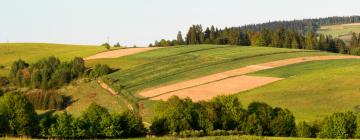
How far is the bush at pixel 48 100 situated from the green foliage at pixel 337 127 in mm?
50371

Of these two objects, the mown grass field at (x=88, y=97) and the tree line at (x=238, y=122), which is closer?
the tree line at (x=238, y=122)

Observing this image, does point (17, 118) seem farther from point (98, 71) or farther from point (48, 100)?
point (98, 71)

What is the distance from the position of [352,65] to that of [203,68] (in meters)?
31.7

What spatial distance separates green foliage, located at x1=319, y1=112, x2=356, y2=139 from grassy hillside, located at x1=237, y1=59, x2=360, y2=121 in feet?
29.9

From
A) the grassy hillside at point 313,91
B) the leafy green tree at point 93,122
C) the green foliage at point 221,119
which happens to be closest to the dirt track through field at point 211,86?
the grassy hillside at point 313,91

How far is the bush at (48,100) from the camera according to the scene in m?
99.2

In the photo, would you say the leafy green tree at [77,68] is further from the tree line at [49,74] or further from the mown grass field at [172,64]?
the mown grass field at [172,64]

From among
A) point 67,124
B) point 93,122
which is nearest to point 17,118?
point 67,124

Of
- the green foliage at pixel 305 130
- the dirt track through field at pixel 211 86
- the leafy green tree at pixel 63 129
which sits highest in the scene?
the leafy green tree at pixel 63 129

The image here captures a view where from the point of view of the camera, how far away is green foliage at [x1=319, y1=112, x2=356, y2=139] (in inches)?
2566

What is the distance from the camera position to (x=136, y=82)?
11100 centimetres

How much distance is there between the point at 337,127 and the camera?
6500 cm

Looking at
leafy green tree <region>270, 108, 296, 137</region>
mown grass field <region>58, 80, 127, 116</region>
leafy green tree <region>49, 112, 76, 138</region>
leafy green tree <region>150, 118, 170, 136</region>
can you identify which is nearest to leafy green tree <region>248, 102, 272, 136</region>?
leafy green tree <region>270, 108, 296, 137</region>

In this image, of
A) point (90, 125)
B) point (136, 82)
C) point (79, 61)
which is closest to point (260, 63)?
point (136, 82)
